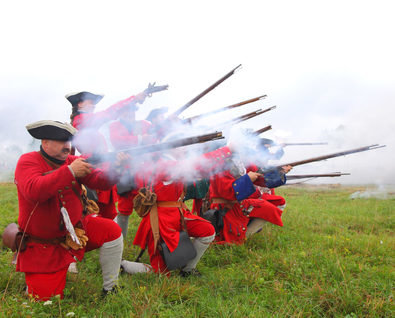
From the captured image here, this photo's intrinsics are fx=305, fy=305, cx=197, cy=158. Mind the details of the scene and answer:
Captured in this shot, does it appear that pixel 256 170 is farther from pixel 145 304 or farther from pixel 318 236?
pixel 145 304

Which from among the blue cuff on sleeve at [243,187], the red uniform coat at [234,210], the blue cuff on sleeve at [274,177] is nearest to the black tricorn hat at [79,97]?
the red uniform coat at [234,210]

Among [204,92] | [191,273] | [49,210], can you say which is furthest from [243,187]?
[49,210]

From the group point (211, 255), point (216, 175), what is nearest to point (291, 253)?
point (211, 255)

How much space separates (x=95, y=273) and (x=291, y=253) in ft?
10.6

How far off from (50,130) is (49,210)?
0.93m

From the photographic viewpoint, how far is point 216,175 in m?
5.74

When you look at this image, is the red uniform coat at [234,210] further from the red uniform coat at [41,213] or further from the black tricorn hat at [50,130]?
the black tricorn hat at [50,130]

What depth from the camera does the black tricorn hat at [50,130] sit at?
3418mm

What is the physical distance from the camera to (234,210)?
6238mm

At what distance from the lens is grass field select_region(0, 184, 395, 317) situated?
3.30 meters

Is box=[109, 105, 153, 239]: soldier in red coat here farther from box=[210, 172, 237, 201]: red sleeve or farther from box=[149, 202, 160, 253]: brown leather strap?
box=[210, 172, 237, 201]: red sleeve

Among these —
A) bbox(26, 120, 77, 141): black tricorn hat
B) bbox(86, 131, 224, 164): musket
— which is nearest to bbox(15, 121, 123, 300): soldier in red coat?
bbox(26, 120, 77, 141): black tricorn hat

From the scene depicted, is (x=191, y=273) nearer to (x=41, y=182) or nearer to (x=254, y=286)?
(x=254, y=286)

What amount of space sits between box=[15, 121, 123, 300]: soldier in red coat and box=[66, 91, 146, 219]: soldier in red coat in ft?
1.12
